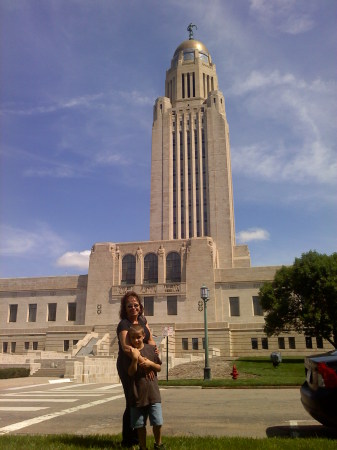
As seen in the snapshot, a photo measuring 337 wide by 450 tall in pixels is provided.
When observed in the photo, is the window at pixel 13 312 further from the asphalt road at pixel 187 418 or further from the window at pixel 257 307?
the asphalt road at pixel 187 418

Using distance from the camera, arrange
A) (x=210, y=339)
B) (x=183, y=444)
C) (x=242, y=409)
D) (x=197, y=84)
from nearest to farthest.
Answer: (x=183, y=444) < (x=242, y=409) < (x=210, y=339) < (x=197, y=84)

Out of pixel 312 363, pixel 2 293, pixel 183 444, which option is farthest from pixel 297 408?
pixel 2 293

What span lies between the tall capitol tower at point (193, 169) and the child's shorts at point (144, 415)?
5686 centimetres

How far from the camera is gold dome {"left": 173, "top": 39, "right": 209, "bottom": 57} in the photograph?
81938 mm

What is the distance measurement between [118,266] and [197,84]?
3970cm

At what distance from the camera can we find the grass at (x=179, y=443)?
5.60m

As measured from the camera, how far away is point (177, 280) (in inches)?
2173

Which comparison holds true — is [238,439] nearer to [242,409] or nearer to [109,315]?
[242,409]

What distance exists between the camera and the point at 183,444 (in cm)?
576

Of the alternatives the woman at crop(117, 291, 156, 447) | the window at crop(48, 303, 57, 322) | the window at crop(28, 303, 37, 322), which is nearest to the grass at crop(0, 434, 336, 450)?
the woman at crop(117, 291, 156, 447)

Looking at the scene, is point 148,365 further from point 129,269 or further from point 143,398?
point 129,269

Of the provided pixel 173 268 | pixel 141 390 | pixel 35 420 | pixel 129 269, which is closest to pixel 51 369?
pixel 35 420

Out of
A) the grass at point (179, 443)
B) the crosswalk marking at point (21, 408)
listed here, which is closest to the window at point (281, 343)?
the crosswalk marking at point (21, 408)

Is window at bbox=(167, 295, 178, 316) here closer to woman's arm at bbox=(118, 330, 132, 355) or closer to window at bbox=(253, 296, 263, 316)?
window at bbox=(253, 296, 263, 316)
